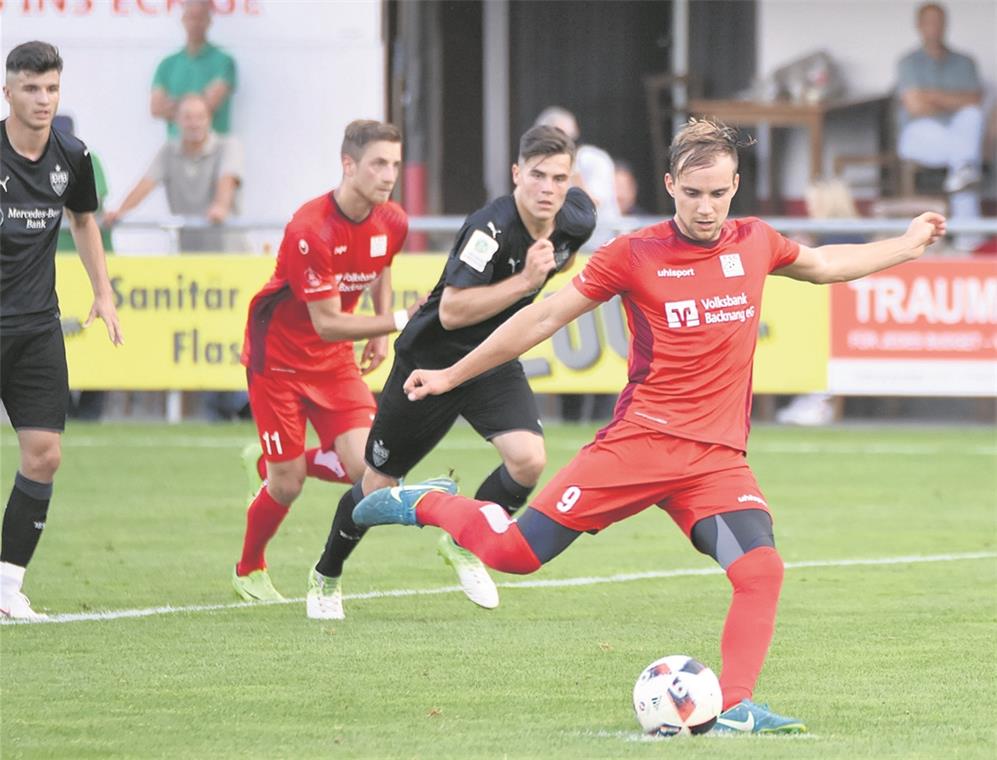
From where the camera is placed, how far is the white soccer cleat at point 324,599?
26.3ft

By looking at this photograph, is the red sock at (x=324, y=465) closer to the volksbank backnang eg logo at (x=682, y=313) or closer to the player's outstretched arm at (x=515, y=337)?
the player's outstretched arm at (x=515, y=337)

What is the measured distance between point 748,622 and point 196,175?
1093 cm

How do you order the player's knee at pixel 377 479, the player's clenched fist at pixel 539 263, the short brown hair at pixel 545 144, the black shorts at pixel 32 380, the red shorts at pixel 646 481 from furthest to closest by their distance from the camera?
the player's knee at pixel 377 479 → the black shorts at pixel 32 380 → the short brown hair at pixel 545 144 → the player's clenched fist at pixel 539 263 → the red shorts at pixel 646 481

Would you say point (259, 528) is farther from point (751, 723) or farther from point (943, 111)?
point (943, 111)

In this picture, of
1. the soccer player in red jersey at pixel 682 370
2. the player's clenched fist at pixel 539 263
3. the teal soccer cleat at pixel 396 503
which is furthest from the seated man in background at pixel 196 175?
the soccer player in red jersey at pixel 682 370

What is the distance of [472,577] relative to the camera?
8.02m

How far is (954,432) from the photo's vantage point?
15.9 meters

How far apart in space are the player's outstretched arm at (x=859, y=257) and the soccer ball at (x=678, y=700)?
151 cm

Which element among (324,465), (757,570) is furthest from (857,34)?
(757,570)

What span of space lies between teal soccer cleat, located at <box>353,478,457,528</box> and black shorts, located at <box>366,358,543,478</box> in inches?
36.5

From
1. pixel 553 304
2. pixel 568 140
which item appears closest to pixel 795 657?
pixel 553 304

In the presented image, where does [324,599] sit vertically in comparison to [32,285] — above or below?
below

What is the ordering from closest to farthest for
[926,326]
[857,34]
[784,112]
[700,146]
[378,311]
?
[700,146]
[378,311]
[926,326]
[784,112]
[857,34]

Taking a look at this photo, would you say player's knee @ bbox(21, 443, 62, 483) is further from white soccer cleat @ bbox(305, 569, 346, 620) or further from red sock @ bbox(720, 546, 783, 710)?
red sock @ bbox(720, 546, 783, 710)
